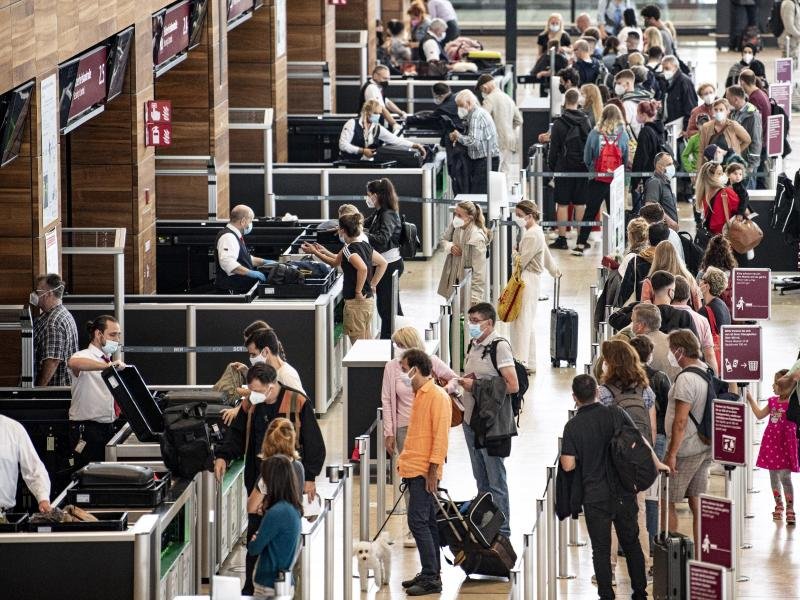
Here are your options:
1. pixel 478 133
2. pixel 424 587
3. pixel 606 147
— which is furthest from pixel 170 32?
pixel 424 587

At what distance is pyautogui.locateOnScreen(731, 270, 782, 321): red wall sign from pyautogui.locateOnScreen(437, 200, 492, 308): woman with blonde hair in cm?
292

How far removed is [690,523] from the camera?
12305 mm

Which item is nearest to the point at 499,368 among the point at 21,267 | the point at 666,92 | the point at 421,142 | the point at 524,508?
the point at 524,508

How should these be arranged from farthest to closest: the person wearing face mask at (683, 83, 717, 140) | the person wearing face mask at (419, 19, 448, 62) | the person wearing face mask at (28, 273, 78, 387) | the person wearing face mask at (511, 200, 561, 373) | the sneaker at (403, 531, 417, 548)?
the person wearing face mask at (419, 19, 448, 62) → the person wearing face mask at (683, 83, 717, 140) → the person wearing face mask at (511, 200, 561, 373) → the person wearing face mask at (28, 273, 78, 387) → the sneaker at (403, 531, 417, 548)

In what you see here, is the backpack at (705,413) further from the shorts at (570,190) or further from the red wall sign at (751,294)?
the shorts at (570,190)

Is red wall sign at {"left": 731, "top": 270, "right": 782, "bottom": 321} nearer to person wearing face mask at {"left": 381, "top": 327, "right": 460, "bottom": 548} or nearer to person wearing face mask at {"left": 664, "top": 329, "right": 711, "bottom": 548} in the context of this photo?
person wearing face mask at {"left": 664, "top": 329, "right": 711, "bottom": 548}

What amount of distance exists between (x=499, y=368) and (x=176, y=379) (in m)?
4.65

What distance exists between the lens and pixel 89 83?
14492 mm

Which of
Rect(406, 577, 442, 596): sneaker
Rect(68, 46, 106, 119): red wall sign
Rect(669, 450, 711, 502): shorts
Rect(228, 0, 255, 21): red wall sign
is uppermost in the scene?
Rect(228, 0, 255, 21): red wall sign

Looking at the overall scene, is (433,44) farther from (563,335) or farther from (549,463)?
(549,463)

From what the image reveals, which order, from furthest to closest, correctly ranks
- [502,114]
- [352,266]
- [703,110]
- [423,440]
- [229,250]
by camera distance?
[502,114] → [703,110] → [229,250] → [352,266] → [423,440]

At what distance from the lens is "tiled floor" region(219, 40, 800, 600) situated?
11281mm

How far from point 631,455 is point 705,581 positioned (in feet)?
A: 6.05

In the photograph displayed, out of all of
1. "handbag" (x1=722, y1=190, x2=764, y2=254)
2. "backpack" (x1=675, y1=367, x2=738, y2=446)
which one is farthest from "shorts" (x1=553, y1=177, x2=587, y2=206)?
"backpack" (x1=675, y1=367, x2=738, y2=446)
